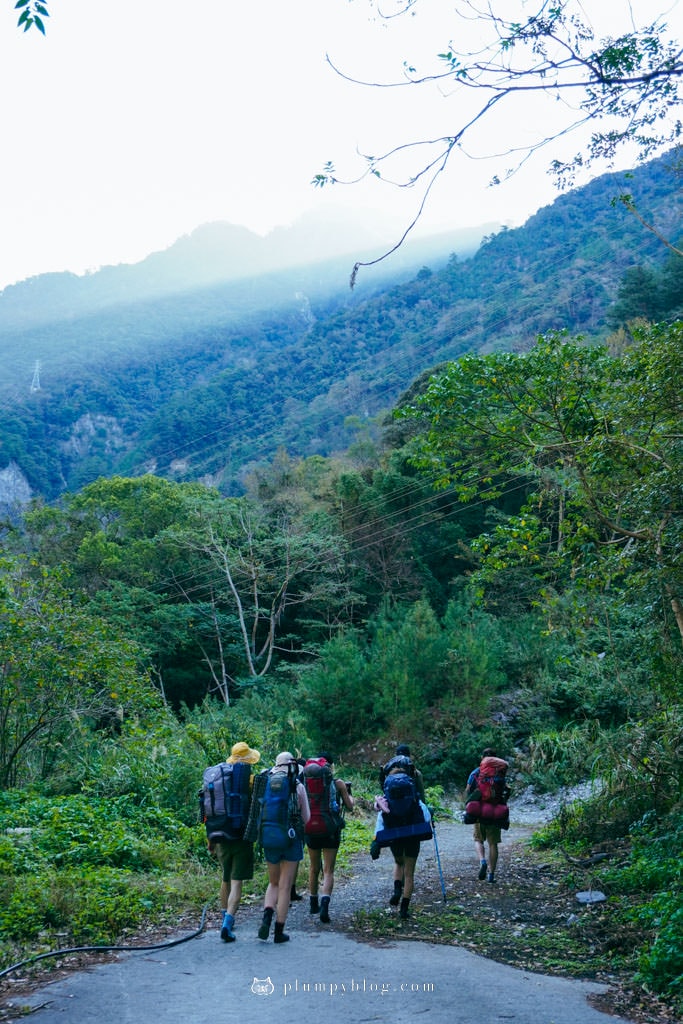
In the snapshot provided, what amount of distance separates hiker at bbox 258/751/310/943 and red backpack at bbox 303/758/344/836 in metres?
0.65

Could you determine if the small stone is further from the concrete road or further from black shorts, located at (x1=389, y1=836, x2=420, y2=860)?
the concrete road

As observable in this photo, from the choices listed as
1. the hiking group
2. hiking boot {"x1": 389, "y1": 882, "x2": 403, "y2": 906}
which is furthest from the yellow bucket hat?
hiking boot {"x1": 389, "y1": 882, "x2": 403, "y2": 906}

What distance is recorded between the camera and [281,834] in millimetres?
5688

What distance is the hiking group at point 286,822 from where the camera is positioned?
577 centimetres

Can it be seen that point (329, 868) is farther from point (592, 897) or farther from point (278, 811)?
point (592, 897)

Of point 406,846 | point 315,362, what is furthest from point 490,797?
point 315,362

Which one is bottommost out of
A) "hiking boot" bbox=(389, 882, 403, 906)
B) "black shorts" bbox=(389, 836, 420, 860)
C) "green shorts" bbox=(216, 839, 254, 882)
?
"hiking boot" bbox=(389, 882, 403, 906)

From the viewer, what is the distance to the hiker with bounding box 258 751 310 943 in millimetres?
5691

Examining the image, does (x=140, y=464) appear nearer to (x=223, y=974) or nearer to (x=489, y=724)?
(x=489, y=724)

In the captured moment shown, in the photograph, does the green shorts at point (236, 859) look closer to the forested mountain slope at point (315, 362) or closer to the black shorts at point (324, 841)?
the black shorts at point (324, 841)

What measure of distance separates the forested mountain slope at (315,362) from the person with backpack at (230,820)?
3796 cm

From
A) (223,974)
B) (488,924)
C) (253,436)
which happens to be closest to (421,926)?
(488,924)

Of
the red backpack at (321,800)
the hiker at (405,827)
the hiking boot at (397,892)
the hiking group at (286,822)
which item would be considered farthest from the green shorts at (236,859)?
the hiking boot at (397,892)

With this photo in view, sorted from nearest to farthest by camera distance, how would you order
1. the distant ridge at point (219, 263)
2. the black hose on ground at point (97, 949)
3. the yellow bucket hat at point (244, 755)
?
the black hose on ground at point (97, 949) → the yellow bucket hat at point (244, 755) → the distant ridge at point (219, 263)
